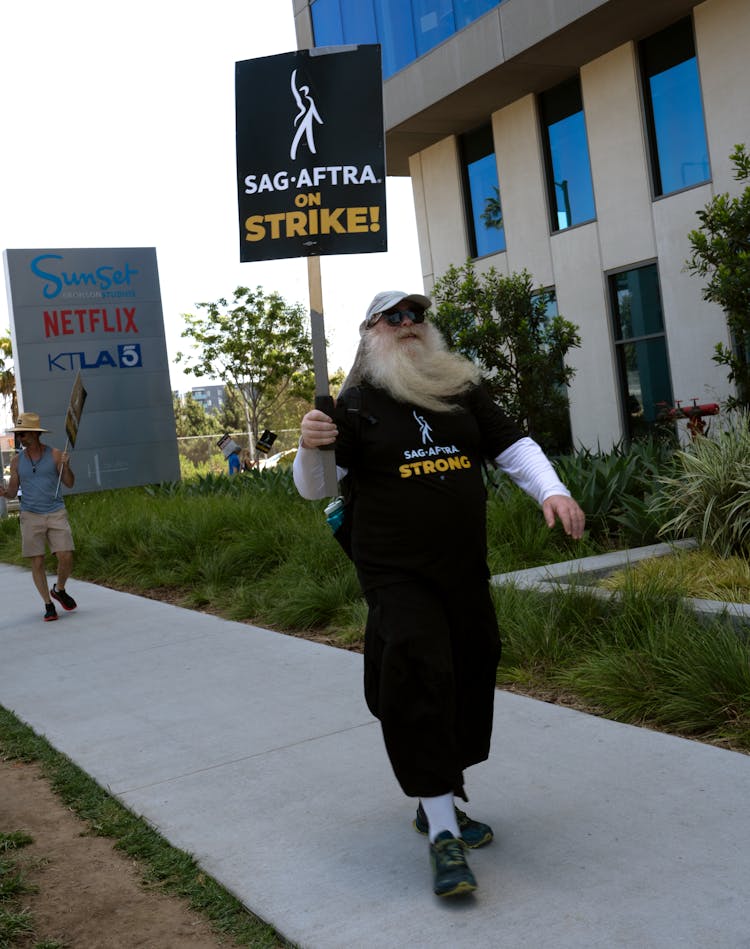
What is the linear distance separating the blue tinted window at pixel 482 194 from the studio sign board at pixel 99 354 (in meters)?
5.95

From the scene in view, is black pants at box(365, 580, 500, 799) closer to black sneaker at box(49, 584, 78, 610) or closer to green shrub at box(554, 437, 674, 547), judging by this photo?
green shrub at box(554, 437, 674, 547)

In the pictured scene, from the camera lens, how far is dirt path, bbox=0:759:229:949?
3.39m

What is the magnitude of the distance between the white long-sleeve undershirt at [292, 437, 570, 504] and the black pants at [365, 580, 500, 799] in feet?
1.35

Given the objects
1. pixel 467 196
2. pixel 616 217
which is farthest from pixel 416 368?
pixel 467 196

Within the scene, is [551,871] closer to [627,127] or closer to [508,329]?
[508,329]

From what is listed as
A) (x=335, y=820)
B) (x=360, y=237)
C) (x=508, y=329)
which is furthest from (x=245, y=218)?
(x=508, y=329)

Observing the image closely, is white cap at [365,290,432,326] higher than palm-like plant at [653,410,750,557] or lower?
higher

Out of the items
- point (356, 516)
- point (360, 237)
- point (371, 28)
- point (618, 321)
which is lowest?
point (356, 516)

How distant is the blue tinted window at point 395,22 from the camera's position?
17.2m

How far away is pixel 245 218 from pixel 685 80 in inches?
488

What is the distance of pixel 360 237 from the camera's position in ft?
14.9

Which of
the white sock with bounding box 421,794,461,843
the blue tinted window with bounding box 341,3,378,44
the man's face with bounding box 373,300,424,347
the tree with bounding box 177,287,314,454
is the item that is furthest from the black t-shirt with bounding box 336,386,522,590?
the tree with bounding box 177,287,314,454

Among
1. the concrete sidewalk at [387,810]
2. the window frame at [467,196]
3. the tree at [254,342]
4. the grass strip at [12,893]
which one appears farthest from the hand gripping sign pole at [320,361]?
the tree at [254,342]

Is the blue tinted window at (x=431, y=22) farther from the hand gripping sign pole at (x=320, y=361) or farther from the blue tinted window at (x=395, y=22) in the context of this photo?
the hand gripping sign pole at (x=320, y=361)
